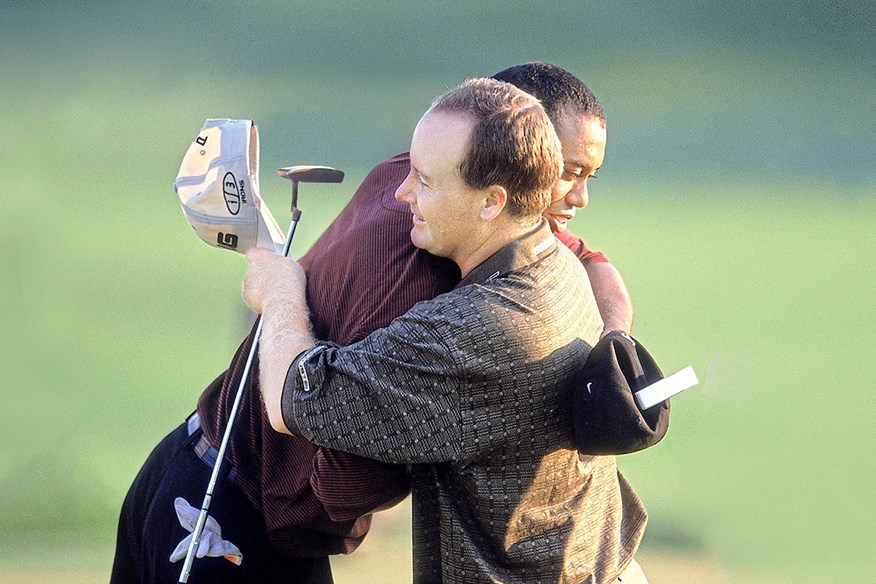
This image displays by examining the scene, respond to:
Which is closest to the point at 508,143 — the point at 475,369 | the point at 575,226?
the point at 475,369

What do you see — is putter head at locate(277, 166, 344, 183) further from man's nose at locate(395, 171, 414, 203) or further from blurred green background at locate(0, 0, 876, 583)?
blurred green background at locate(0, 0, 876, 583)

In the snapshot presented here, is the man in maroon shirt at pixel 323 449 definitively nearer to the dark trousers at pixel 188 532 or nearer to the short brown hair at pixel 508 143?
the dark trousers at pixel 188 532

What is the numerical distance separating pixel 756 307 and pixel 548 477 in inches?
110

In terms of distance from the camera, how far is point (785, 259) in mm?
4074

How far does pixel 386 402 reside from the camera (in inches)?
51.1

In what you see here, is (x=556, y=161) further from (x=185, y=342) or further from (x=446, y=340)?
(x=185, y=342)

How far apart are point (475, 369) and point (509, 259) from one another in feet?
0.51

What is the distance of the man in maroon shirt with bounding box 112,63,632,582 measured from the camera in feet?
4.55

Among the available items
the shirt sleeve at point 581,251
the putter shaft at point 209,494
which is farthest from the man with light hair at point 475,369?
the shirt sleeve at point 581,251

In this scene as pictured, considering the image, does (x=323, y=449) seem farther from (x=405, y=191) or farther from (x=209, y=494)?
(x=405, y=191)

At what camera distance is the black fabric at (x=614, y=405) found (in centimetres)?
130

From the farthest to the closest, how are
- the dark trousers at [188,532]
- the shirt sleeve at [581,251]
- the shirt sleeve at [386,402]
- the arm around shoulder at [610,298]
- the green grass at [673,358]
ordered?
the green grass at [673,358]
the shirt sleeve at [581,251]
the arm around shoulder at [610,298]
the dark trousers at [188,532]
the shirt sleeve at [386,402]

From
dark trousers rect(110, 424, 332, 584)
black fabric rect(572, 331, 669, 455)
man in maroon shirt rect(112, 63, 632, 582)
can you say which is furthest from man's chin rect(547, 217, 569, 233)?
dark trousers rect(110, 424, 332, 584)

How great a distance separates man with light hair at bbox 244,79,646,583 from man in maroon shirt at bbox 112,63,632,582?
0.16ft
